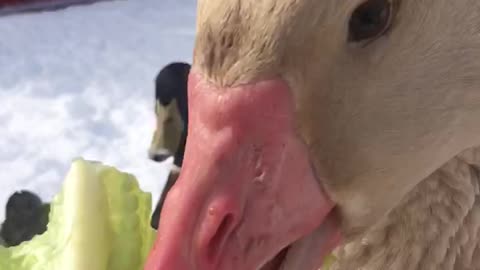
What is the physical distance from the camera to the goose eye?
2.10 feet

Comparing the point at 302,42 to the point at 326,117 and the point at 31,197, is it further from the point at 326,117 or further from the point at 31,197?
the point at 31,197

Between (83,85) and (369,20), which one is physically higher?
(369,20)

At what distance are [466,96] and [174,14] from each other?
4.94ft

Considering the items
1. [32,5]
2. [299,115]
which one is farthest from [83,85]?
[299,115]

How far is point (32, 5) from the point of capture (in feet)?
7.34

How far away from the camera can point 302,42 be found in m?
0.63

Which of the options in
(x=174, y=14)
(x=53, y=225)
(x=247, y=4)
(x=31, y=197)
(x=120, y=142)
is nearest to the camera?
(x=247, y=4)

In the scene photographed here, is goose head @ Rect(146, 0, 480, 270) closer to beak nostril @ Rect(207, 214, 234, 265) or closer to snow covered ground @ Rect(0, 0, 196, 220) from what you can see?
beak nostril @ Rect(207, 214, 234, 265)

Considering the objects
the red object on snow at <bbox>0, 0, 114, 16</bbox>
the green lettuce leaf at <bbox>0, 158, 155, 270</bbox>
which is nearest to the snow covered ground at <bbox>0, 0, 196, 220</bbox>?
the red object on snow at <bbox>0, 0, 114, 16</bbox>

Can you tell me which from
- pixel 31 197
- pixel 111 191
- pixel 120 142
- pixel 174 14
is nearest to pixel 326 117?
pixel 111 191

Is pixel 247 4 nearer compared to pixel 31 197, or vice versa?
pixel 247 4

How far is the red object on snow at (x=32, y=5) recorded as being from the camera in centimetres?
223

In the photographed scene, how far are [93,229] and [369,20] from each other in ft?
1.44

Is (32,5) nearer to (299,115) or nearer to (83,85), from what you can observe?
(83,85)
